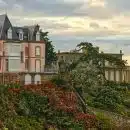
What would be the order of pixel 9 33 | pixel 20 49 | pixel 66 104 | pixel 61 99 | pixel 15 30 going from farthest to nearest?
pixel 20 49
pixel 15 30
pixel 9 33
pixel 61 99
pixel 66 104

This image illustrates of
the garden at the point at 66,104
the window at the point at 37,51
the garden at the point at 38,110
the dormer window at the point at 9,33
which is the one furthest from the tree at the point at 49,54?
the garden at the point at 38,110

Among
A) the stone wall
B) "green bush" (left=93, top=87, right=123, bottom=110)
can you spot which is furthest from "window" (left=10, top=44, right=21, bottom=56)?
"green bush" (left=93, top=87, right=123, bottom=110)

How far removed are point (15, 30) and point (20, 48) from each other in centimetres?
215

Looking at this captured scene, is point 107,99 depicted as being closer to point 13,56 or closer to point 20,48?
point 13,56

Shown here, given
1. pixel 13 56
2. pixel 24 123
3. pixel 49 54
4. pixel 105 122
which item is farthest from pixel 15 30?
pixel 24 123

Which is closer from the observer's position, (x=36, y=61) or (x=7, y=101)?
(x=7, y=101)

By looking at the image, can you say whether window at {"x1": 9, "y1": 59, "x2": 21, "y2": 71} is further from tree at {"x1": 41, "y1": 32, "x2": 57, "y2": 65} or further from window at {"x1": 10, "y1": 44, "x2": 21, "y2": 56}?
tree at {"x1": 41, "y1": 32, "x2": 57, "y2": 65}

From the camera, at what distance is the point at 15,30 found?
63969mm

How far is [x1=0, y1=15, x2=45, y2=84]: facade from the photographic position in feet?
200

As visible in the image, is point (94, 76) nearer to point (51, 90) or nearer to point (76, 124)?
point (51, 90)

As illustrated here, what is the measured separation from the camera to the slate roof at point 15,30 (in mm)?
61562

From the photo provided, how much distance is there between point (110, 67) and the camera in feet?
201

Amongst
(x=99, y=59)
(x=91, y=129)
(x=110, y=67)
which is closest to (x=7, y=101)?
(x=91, y=129)

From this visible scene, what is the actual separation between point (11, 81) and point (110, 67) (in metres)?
22.6
